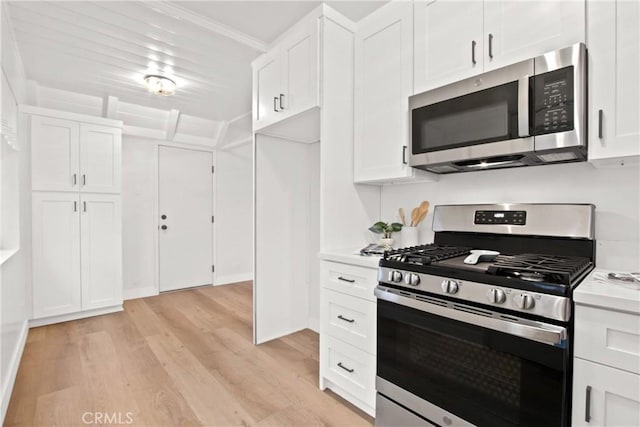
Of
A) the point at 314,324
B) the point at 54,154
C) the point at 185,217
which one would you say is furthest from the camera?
the point at 185,217

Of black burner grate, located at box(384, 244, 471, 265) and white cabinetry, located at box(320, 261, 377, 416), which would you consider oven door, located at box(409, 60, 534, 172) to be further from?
white cabinetry, located at box(320, 261, 377, 416)

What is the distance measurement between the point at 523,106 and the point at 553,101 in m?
0.11

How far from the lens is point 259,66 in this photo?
2.63 meters

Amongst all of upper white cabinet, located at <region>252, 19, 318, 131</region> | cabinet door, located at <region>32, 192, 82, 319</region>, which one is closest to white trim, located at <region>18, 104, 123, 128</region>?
cabinet door, located at <region>32, 192, 82, 319</region>

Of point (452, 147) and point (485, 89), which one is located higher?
point (485, 89)

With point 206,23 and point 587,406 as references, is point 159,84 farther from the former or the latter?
point 587,406

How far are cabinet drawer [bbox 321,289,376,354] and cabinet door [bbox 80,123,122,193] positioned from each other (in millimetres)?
2989

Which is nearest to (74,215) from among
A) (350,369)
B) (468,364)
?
(350,369)

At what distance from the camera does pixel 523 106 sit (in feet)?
4.61

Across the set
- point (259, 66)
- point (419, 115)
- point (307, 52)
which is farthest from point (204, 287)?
point (419, 115)

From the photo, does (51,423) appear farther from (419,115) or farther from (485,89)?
(485,89)

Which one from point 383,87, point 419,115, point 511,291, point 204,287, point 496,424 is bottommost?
point 204,287

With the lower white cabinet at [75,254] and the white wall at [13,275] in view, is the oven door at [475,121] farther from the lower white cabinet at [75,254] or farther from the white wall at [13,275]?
the lower white cabinet at [75,254]

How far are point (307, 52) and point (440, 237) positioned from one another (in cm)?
152
